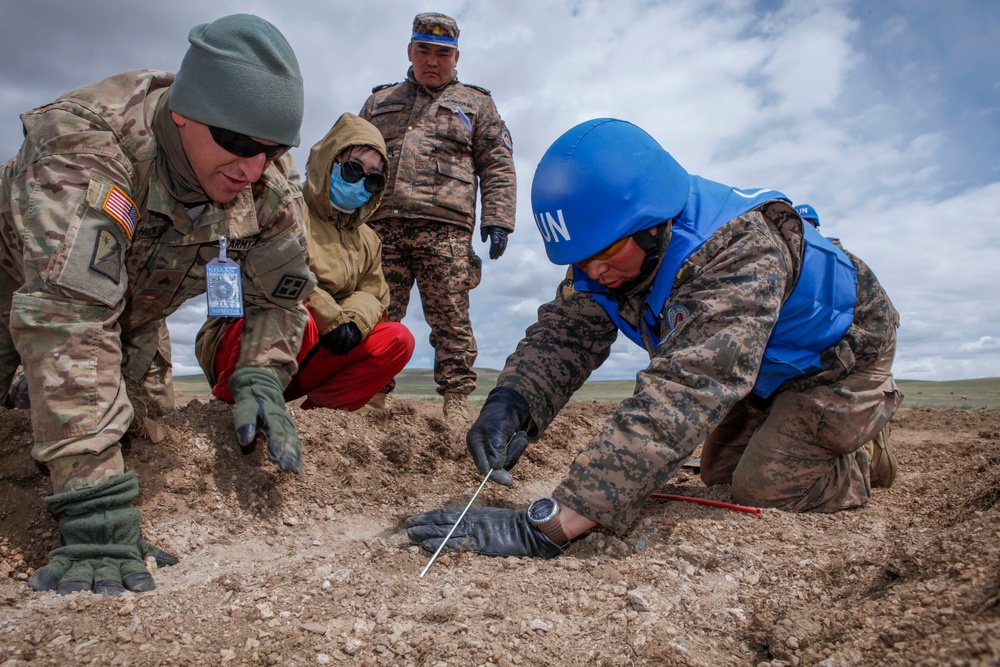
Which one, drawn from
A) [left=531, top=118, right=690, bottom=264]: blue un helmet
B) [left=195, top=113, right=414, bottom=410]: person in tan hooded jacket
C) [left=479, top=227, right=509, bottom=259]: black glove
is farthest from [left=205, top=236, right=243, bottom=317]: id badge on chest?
[left=479, top=227, right=509, bottom=259]: black glove

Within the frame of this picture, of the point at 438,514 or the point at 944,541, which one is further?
the point at 438,514

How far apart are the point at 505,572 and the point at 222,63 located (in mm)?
1699

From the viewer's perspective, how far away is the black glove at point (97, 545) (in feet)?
5.74

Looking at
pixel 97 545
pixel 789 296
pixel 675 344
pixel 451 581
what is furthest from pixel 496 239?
pixel 97 545

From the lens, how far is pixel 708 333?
1.96 meters

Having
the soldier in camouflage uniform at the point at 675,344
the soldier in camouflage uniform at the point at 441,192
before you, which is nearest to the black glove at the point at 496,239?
the soldier in camouflage uniform at the point at 441,192

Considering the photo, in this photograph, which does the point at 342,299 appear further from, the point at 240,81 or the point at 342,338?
the point at 240,81

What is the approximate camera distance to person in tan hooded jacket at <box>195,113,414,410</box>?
3.28 metres

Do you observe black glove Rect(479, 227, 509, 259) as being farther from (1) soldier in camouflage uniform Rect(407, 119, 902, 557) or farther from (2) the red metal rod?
(2) the red metal rod

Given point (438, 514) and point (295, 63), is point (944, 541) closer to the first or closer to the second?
point (438, 514)

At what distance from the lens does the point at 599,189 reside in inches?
79.5

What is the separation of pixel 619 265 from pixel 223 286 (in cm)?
131

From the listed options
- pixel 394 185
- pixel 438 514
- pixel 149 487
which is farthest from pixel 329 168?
pixel 438 514

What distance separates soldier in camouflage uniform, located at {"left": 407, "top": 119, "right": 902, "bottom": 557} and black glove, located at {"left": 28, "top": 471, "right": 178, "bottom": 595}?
2.51 feet
